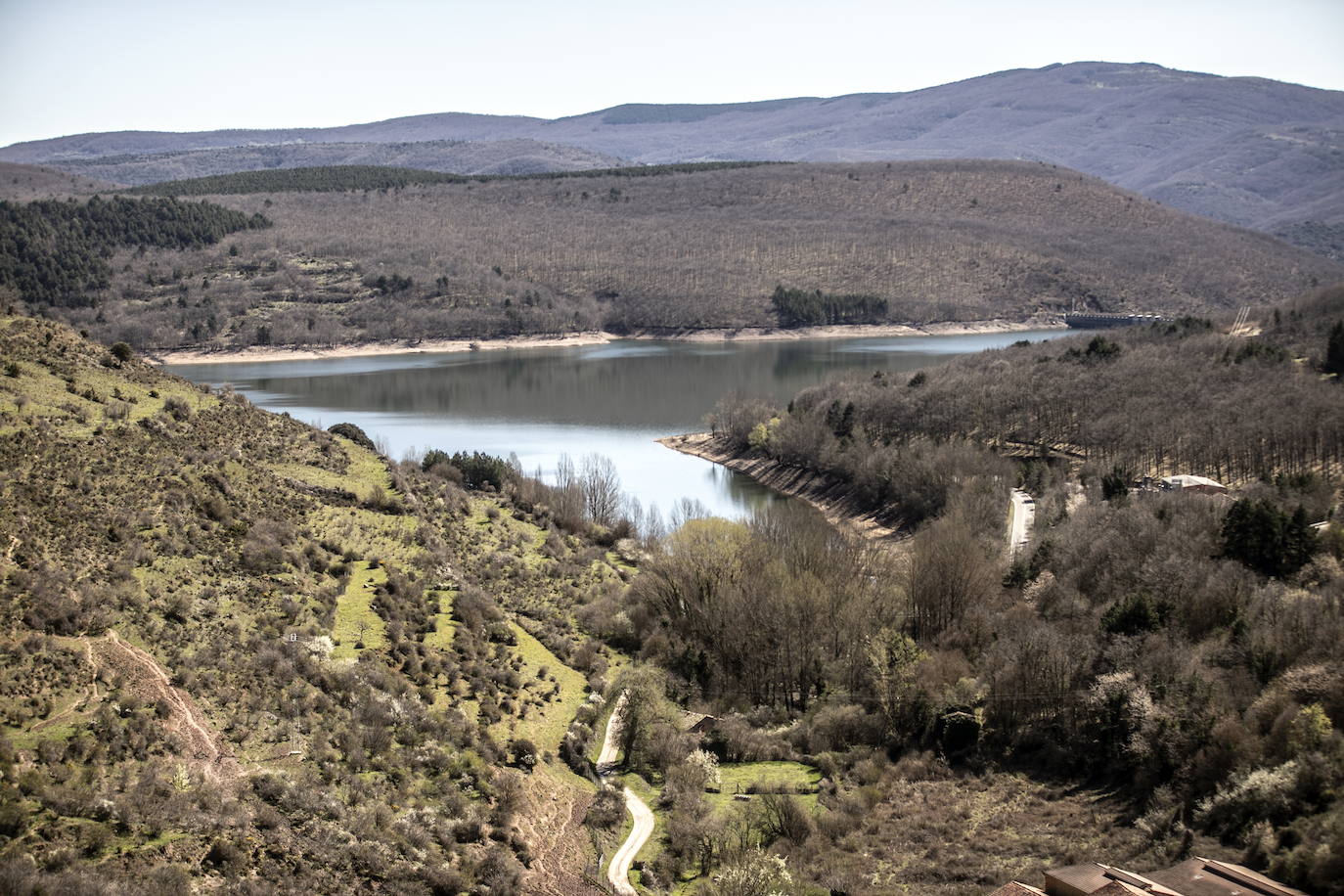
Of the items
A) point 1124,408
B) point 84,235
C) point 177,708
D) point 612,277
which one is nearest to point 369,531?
point 177,708

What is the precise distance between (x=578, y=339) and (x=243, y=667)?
5189 inches

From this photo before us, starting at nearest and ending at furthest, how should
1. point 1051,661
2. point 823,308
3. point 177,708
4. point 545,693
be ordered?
1. point 177,708
2. point 1051,661
3. point 545,693
4. point 823,308

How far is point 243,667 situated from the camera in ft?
78.2

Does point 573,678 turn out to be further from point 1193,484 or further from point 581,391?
point 581,391

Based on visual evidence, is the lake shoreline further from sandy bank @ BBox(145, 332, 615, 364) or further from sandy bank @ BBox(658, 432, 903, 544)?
sandy bank @ BBox(658, 432, 903, 544)

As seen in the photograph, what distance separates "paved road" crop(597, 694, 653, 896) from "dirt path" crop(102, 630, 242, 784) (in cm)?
719

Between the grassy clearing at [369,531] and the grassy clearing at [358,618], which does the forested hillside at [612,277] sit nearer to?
the grassy clearing at [369,531]

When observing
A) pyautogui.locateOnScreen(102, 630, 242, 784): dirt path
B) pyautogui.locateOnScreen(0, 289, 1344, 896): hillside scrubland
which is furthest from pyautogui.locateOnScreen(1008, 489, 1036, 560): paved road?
pyautogui.locateOnScreen(102, 630, 242, 784): dirt path

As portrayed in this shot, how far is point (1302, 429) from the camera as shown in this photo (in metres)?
49.7

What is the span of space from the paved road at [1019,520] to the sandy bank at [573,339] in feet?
320

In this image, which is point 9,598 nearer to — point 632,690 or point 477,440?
point 632,690

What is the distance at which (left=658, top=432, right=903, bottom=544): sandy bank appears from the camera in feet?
198

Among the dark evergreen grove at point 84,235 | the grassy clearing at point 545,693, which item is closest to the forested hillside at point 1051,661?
the grassy clearing at point 545,693

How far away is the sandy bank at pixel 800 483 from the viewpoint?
60375 mm
